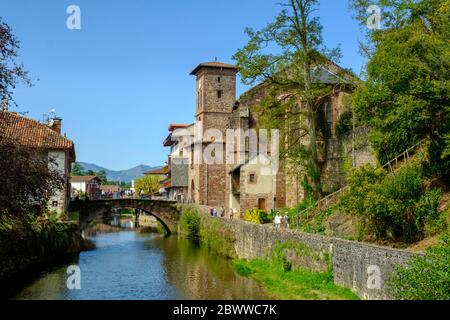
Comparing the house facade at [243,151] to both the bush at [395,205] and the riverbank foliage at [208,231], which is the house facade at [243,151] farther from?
the bush at [395,205]

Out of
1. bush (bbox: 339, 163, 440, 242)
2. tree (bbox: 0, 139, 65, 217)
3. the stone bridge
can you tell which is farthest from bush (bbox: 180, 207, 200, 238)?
bush (bbox: 339, 163, 440, 242)

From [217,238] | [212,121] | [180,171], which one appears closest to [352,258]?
[217,238]

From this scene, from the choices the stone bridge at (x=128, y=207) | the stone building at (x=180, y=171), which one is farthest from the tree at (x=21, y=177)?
the stone building at (x=180, y=171)

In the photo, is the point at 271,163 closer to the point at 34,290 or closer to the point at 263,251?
the point at 263,251

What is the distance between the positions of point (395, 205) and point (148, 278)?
44.0 ft

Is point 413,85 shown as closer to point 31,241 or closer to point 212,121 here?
point 31,241

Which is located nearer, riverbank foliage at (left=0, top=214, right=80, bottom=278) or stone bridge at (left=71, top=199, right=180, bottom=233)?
riverbank foliage at (left=0, top=214, right=80, bottom=278)

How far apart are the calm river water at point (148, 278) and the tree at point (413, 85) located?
835cm

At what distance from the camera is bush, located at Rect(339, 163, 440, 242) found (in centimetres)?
1878

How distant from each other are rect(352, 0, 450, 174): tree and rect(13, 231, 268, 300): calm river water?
27.4 ft

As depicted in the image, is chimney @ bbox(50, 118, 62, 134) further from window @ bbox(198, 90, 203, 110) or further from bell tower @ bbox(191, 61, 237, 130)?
window @ bbox(198, 90, 203, 110)

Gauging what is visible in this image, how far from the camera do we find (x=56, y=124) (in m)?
48.7

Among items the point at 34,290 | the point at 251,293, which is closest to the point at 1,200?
the point at 34,290

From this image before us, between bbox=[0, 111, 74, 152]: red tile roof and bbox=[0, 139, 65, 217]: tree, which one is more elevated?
bbox=[0, 111, 74, 152]: red tile roof
